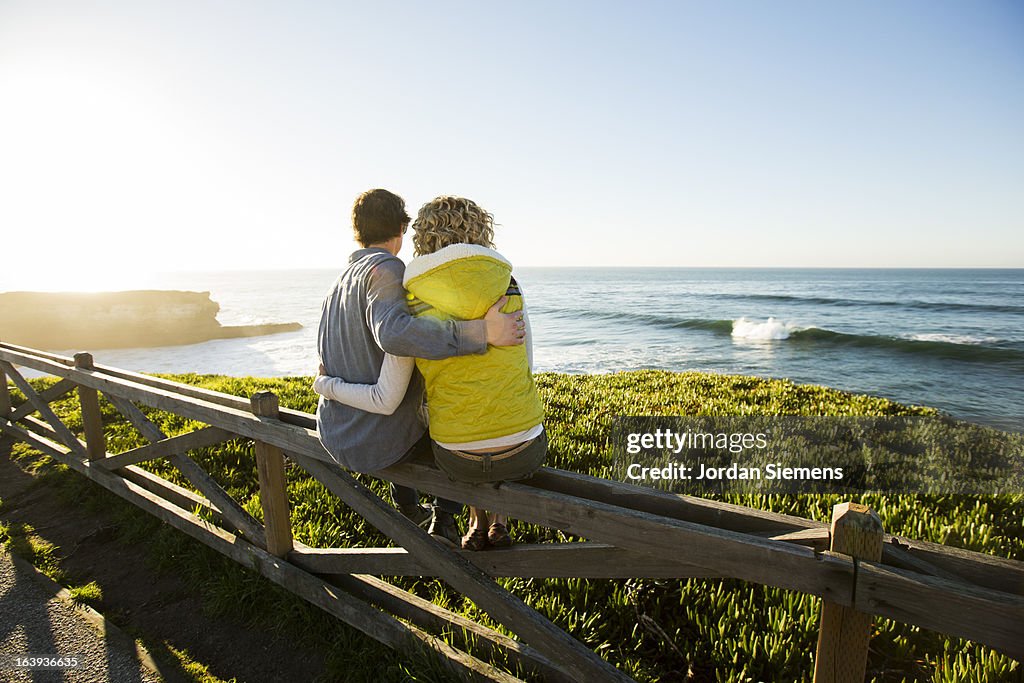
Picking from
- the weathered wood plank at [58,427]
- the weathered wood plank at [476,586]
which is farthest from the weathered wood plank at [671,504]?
the weathered wood plank at [58,427]

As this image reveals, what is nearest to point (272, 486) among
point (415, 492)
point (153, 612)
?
point (415, 492)

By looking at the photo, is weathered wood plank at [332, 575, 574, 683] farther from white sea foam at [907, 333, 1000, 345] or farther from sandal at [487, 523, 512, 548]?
white sea foam at [907, 333, 1000, 345]

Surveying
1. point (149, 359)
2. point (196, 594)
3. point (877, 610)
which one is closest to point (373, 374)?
point (877, 610)

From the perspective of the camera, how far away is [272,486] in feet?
11.1

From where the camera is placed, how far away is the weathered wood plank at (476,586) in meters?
2.32

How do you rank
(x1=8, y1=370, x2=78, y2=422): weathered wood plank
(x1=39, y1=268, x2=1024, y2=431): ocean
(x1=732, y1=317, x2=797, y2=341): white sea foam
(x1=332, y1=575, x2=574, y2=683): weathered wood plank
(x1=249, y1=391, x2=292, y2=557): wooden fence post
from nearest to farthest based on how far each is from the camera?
(x1=332, y1=575, x2=574, y2=683): weathered wood plank → (x1=249, y1=391, x2=292, y2=557): wooden fence post → (x1=8, y1=370, x2=78, y2=422): weathered wood plank → (x1=39, y1=268, x2=1024, y2=431): ocean → (x1=732, y1=317, x2=797, y2=341): white sea foam

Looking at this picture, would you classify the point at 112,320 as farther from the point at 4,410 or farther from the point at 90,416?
the point at 90,416

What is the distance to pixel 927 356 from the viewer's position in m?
25.6

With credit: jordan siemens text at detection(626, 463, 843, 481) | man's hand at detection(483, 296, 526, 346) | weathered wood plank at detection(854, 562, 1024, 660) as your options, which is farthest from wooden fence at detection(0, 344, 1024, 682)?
credit: jordan siemens text at detection(626, 463, 843, 481)

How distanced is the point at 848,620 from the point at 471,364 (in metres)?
1.56

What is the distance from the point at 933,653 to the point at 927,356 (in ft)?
95.2

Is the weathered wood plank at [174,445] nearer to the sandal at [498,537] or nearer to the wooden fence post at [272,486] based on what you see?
the wooden fence post at [272,486]

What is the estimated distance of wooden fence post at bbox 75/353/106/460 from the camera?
193 inches

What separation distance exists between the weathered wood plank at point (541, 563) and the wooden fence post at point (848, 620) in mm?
377
